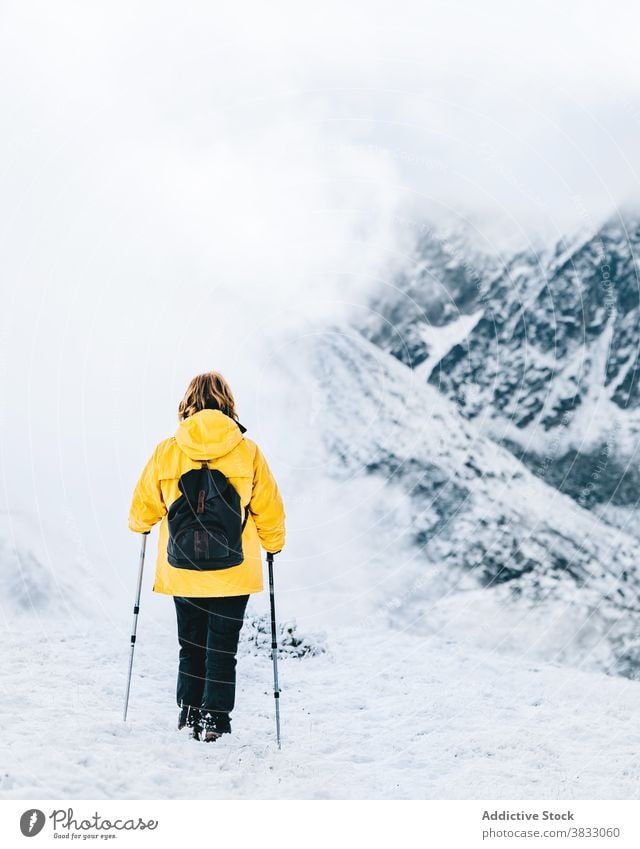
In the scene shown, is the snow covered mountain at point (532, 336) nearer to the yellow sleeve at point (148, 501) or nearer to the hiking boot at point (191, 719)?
the hiking boot at point (191, 719)

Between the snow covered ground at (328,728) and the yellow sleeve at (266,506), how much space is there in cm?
171

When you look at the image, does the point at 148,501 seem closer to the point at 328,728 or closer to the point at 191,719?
the point at 191,719

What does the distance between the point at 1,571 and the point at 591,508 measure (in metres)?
30.9

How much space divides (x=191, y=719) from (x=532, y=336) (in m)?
43.1

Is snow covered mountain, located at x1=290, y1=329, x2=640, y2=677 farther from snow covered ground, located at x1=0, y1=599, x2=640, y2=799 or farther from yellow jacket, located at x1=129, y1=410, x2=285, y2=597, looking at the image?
yellow jacket, located at x1=129, y1=410, x2=285, y2=597

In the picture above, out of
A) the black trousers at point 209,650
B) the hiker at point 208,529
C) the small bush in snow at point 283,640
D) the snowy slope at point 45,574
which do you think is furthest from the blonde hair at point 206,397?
the snowy slope at point 45,574

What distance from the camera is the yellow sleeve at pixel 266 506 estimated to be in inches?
225

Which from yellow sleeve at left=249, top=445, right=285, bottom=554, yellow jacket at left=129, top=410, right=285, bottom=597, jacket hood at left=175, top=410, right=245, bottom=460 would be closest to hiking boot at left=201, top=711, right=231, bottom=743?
yellow jacket at left=129, top=410, right=285, bottom=597

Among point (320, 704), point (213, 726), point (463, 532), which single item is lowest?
point (213, 726)

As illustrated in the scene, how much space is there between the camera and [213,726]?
566 cm

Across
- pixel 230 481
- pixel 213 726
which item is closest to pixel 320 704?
pixel 213 726

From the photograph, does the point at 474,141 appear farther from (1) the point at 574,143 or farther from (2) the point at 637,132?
(2) the point at 637,132

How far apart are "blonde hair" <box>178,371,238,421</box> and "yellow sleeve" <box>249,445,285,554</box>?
46 centimetres

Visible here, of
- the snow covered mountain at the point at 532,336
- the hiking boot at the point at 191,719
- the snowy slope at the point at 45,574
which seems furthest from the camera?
the snow covered mountain at the point at 532,336
